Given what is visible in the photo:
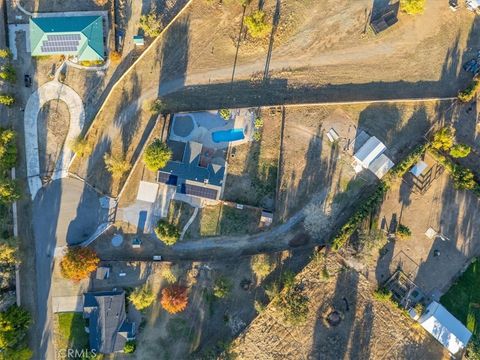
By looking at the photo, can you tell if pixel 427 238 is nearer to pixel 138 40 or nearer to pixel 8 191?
pixel 138 40

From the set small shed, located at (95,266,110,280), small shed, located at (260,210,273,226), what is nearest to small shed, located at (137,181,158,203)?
small shed, located at (95,266,110,280)

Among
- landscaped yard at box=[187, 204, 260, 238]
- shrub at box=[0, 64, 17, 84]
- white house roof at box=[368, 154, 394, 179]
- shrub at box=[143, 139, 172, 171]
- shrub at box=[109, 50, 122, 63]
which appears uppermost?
shrub at box=[109, 50, 122, 63]

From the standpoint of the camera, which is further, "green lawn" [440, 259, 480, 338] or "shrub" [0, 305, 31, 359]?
"green lawn" [440, 259, 480, 338]

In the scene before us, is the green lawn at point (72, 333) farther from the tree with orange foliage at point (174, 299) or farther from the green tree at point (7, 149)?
the green tree at point (7, 149)

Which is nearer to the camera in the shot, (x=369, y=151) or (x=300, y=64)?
(x=369, y=151)

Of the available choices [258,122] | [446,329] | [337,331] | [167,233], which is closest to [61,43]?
[258,122]

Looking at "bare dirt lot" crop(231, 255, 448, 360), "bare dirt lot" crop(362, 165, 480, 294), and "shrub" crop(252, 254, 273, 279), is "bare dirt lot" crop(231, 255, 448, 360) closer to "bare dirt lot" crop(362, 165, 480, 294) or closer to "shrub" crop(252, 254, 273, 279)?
"shrub" crop(252, 254, 273, 279)
